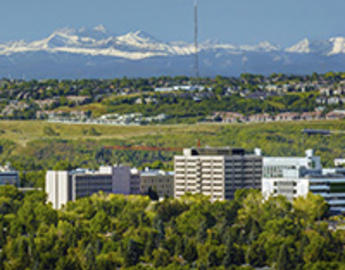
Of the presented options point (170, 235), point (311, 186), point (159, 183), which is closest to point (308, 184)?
point (311, 186)

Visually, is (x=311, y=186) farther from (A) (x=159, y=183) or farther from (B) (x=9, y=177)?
(B) (x=9, y=177)

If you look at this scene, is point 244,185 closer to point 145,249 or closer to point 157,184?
point 157,184

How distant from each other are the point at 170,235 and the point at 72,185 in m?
38.9

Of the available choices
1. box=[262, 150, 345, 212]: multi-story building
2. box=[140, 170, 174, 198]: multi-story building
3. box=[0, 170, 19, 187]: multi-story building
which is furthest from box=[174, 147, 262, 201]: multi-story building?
box=[0, 170, 19, 187]: multi-story building

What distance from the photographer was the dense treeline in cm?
10238

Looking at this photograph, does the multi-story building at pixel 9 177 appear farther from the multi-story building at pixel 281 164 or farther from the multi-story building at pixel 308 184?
the multi-story building at pixel 308 184

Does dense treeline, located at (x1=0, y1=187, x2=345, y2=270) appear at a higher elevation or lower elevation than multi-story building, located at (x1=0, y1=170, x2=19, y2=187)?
lower

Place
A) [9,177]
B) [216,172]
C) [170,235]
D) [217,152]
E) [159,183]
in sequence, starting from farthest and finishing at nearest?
[9,177]
[159,183]
[217,152]
[216,172]
[170,235]

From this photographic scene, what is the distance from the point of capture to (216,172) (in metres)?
152

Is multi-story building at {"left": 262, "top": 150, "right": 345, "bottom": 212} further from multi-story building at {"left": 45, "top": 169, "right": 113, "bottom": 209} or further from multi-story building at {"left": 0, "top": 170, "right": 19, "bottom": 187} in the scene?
multi-story building at {"left": 0, "top": 170, "right": 19, "bottom": 187}

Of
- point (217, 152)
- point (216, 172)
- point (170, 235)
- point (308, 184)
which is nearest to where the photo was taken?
point (170, 235)

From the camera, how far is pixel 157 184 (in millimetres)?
160250

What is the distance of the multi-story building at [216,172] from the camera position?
151m

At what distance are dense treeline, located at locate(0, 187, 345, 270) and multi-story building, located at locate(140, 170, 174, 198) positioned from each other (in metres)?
22.6
